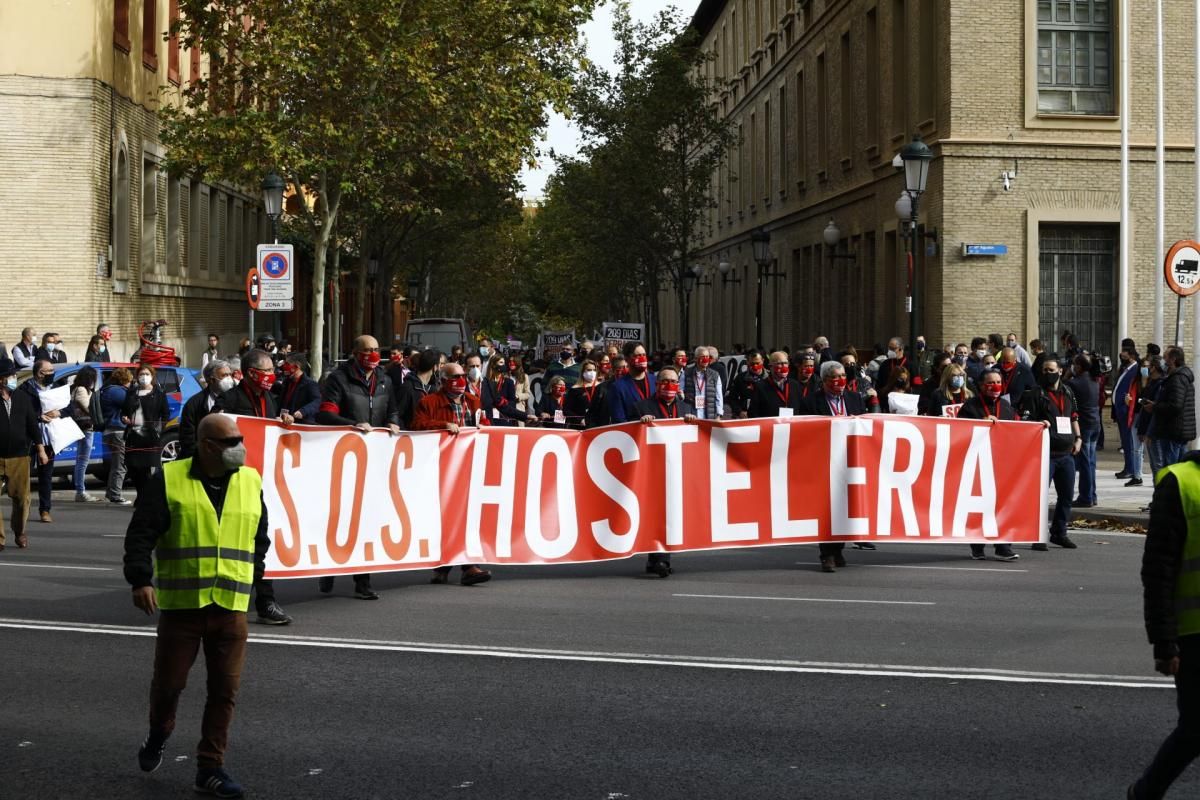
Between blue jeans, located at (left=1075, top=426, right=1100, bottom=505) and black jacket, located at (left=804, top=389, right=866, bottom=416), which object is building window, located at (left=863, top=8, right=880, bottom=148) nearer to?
blue jeans, located at (left=1075, top=426, right=1100, bottom=505)

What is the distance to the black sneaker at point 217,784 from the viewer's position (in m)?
6.64

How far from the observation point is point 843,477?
48.4 ft

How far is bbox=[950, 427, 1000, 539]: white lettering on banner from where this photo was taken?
15273 millimetres

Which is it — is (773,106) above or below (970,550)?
above

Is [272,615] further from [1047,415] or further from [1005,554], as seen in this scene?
[1047,415]

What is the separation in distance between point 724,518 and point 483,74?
73.8 ft

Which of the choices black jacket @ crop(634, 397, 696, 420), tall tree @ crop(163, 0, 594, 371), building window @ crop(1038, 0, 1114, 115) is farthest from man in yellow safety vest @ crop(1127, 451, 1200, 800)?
tall tree @ crop(163, 0, 594, 371)

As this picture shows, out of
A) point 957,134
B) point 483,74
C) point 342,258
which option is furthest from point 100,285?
point 342,258

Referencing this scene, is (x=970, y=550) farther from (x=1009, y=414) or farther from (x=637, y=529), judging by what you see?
(x=637, y=529)

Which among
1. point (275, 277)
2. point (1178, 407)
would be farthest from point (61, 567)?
point (275, 277)

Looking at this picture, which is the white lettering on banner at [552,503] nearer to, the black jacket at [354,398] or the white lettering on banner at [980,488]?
the black jacket at [354,398]

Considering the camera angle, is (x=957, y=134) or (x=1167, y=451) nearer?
(x=1167, y=451)

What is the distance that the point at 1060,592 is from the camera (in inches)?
517

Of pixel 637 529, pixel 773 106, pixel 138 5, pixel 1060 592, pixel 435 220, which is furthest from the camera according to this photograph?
pixel 435 220
